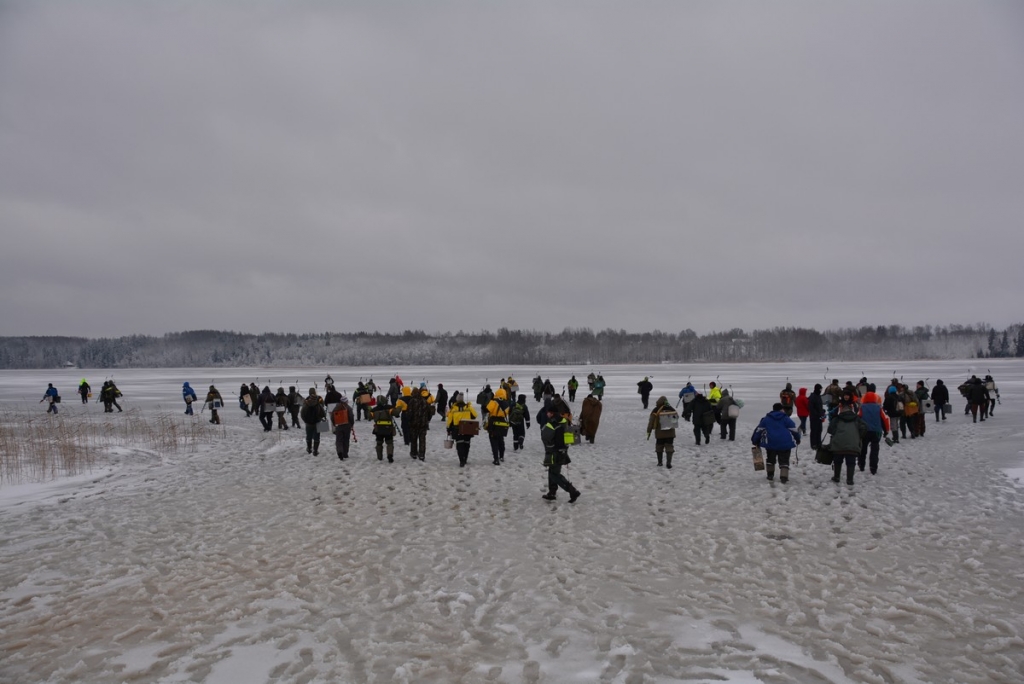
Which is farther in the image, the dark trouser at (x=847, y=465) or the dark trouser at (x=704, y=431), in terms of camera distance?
the dark trouser at (x=704, y=431)

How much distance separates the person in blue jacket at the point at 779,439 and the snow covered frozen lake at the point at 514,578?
435 millimetres

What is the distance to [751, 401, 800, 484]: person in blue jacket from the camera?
1140 centimetres

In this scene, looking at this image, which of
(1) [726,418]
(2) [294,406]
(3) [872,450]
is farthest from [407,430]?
(3) [872,450]

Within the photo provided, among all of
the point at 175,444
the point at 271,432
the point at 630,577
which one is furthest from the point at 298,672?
the point at 271,432

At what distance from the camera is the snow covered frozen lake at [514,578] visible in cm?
490

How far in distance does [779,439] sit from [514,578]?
7.08 metres

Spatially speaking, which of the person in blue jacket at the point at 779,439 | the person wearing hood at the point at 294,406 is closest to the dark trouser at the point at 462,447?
the person in blue jacket at the point at 779,439

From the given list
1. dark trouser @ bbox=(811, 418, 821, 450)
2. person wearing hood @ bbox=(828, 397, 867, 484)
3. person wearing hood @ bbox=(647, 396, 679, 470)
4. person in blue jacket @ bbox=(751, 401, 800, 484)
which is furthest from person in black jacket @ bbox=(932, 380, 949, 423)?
person wearing hood @ bbox=(647, 396, 679, 470)

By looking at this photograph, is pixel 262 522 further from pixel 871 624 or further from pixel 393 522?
pixel 871 624

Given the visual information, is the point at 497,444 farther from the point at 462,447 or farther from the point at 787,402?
the point at 787,402

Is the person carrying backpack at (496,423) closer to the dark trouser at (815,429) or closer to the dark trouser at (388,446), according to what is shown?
the dark trouser at (388,446)

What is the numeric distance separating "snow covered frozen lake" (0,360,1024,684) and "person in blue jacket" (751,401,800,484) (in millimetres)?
435

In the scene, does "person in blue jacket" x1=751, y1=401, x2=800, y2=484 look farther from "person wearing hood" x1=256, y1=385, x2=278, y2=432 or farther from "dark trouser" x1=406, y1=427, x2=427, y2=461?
"person wearing hood" x1=256, y1=385, x2=278, y2=432

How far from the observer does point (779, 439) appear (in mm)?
11445
